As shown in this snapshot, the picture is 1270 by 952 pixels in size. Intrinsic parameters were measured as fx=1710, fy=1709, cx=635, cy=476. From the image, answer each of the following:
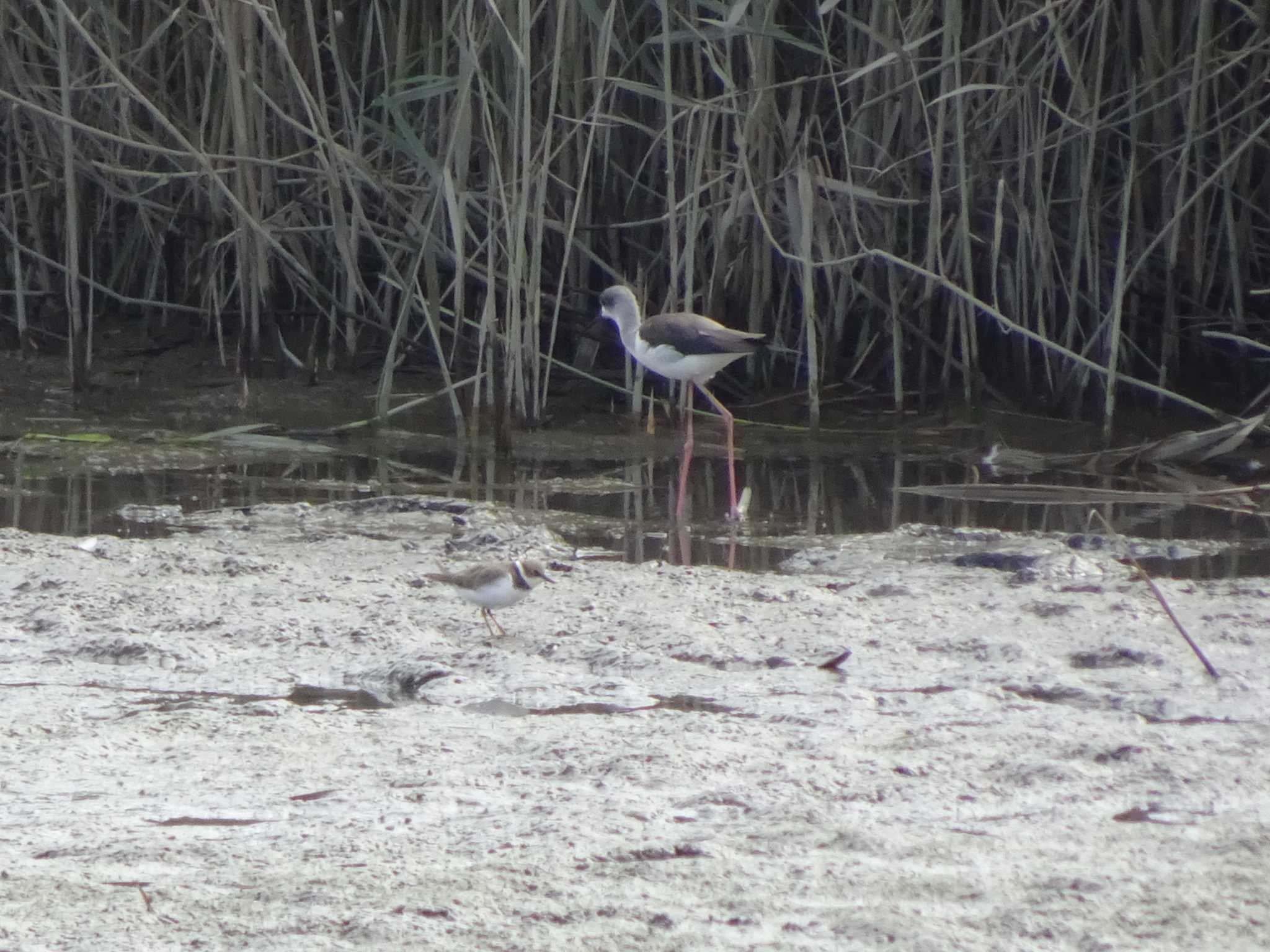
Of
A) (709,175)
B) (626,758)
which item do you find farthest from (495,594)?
(709,175)

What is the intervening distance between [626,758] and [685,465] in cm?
354

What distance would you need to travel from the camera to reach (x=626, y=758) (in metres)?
2.83

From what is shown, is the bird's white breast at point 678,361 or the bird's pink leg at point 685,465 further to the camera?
the bird's white breast at point 678,361

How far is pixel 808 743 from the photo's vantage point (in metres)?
2.94

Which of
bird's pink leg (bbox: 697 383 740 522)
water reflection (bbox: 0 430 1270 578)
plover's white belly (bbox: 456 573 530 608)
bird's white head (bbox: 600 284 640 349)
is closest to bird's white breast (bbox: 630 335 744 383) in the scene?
bird's pink leg (bbox: 697 383 740 522)

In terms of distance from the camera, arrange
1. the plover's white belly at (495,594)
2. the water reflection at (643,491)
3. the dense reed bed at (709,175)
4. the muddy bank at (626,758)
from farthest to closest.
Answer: the dense reed bed at (709,175)
the water reflection at (643,491)
the plover's white belly at (495,594)
the muddy bank at (626,758)

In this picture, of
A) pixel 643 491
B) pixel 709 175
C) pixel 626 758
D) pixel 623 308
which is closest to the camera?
pixel 626 758

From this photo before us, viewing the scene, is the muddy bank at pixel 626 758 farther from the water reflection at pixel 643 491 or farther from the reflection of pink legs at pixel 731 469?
the reflection of pink legs at pixel 731 469

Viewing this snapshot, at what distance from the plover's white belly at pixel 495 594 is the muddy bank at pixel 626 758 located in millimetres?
90

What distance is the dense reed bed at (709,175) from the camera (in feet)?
21.7

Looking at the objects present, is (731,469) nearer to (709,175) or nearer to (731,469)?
(731,469)

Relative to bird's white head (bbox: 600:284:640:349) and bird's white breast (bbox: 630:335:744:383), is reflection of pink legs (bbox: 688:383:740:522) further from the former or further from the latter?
bird's white head (bbox: 600:284:640:349)

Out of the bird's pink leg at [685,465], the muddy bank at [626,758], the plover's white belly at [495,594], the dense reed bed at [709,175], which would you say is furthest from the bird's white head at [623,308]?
the plover's white belly at [495,594]

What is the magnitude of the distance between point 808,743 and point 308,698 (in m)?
0.98
